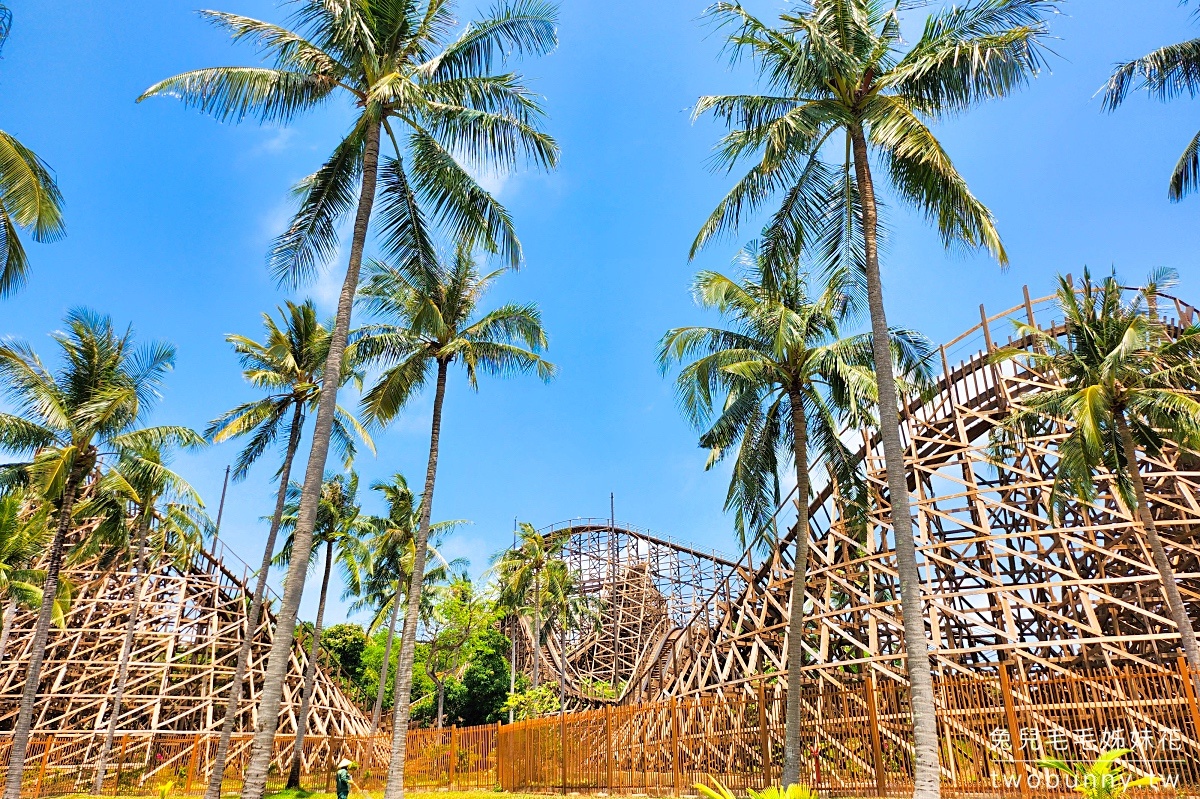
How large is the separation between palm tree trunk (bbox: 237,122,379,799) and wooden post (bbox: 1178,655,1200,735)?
12.6 m

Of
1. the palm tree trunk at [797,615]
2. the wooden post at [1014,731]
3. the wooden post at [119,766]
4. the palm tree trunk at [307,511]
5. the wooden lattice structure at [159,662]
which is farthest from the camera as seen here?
the wooden lattice structure at [159,662]

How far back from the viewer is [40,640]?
54.0 ft

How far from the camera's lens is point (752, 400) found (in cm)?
1583

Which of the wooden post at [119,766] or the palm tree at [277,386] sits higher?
the palm tree at [277,386]

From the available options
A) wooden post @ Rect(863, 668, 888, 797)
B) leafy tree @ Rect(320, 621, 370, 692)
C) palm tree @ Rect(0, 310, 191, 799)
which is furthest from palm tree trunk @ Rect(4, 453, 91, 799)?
leafy tree @ Rect(320, 621, 370, 692)

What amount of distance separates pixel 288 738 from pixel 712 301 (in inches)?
826

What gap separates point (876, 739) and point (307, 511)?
10.6 m

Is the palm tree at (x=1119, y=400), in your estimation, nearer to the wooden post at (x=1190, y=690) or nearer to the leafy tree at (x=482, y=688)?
the wooden post at (x=1190, y=690)

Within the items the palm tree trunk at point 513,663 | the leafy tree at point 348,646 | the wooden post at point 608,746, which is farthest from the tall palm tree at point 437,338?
the leafy tree at point 348,646

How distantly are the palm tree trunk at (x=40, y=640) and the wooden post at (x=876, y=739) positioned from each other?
53.1 feet

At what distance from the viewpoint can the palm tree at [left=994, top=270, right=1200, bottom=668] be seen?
13609 mm

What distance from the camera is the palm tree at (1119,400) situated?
13.6m

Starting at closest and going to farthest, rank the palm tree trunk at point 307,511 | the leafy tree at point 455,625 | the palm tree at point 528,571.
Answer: the palm tree trunk at point 307,511 → the palm tree at point 528,571 → the leafy tree at point 455,625

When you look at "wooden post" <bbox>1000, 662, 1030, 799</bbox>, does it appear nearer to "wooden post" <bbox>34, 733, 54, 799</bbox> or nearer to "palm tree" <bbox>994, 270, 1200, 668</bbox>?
"palm tree" <bbox>994, 270, 1200, 668</bbox>
